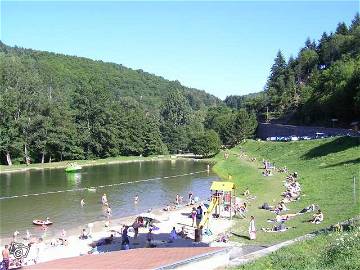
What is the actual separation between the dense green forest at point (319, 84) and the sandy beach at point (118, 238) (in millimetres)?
41631

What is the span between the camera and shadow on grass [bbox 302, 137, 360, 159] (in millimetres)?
62269

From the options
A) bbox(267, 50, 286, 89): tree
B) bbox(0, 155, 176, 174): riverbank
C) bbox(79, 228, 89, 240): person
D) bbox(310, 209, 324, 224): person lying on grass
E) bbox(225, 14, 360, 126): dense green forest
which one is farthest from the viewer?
bbox(267, 50, 286, 89): tree

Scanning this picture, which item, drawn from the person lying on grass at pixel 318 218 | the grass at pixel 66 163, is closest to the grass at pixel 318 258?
the person lying on grass at pixel 318 218

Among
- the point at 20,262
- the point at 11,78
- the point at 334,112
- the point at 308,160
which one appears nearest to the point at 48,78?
the point at 11,78

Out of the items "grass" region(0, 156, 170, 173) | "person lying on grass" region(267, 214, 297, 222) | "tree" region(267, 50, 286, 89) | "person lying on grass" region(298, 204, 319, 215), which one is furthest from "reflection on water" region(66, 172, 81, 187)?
"tree" region(267, 50, 286, 89)

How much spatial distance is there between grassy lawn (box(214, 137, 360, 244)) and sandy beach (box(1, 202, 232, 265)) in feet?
6.42

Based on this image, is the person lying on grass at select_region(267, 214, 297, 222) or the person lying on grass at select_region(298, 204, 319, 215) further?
the person lying on grass at select_region(298, 204, 319, 215)

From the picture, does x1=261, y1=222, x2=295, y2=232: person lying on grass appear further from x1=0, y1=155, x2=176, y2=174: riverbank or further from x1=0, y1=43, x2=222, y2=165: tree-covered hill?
x1=0, y1=43, x2=222, y2=165: tree-covered hill

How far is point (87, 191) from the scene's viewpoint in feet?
184

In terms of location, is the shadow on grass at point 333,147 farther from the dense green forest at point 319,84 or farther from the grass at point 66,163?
the grass at point 66,163

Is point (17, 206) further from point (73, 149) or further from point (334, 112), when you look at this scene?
point (334, 112)

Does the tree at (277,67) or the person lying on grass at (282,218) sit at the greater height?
the tree at (277,67)

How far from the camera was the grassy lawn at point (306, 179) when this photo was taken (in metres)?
30.5

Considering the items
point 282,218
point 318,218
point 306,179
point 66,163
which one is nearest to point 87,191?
point 306,179
